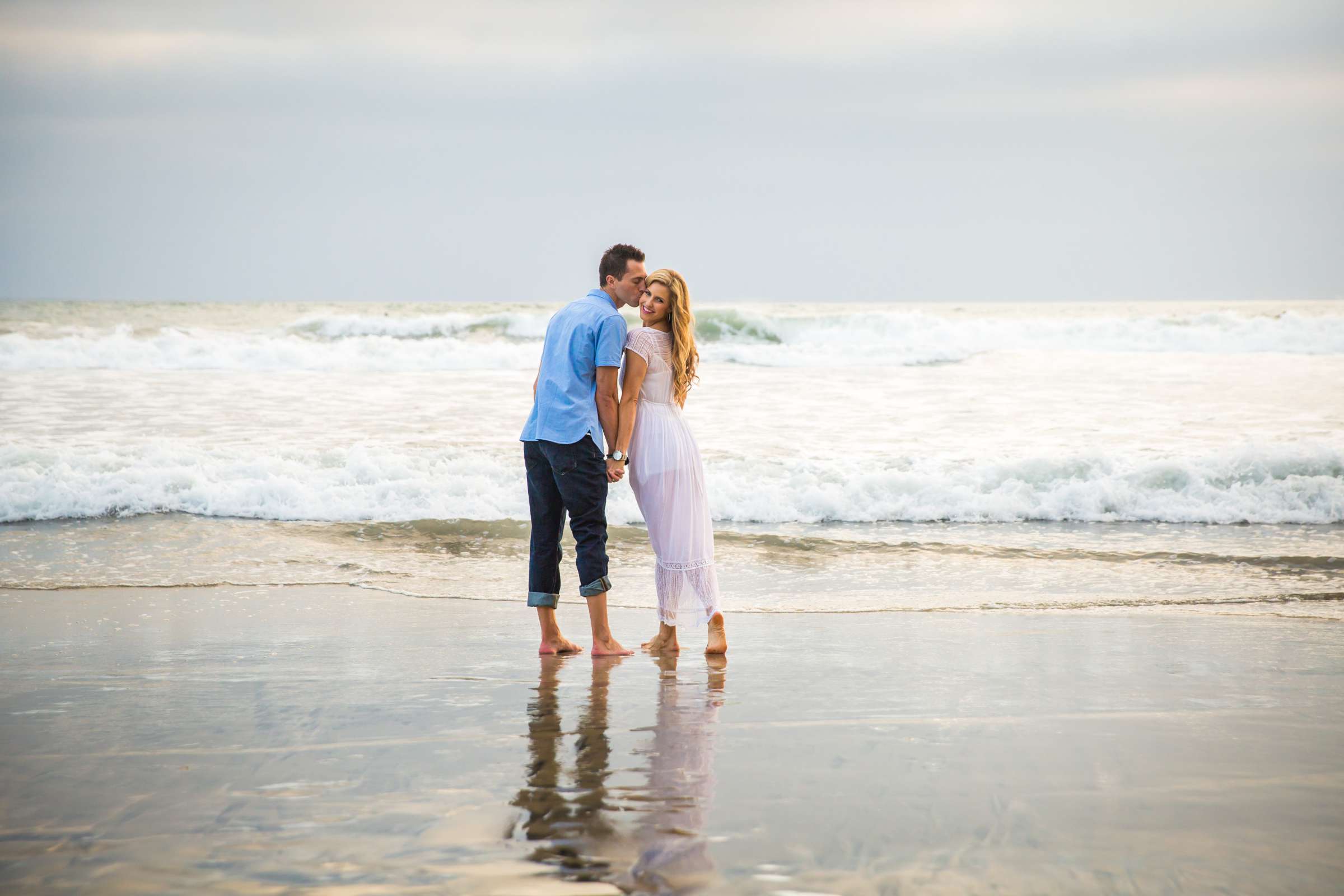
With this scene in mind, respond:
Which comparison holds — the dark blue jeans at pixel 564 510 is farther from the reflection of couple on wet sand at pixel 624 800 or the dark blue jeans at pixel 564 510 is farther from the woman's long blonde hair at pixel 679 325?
the reflection of couple on wet sand at pixel 624 800

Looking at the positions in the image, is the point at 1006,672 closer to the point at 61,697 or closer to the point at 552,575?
the point at 552,575

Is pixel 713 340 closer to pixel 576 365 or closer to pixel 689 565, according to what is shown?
pixel 689 565

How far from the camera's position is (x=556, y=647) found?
502 cm

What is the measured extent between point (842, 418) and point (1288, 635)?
986 centimetres

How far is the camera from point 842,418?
15109mm

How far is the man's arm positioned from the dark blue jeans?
→ 98 millimetres

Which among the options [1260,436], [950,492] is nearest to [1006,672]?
[950,492]

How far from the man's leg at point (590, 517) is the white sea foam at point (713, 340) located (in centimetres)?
1994

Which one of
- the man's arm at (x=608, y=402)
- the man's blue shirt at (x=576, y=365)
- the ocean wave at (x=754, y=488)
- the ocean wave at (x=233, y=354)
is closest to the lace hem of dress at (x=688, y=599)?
the man's arm at (x=608, y=402)

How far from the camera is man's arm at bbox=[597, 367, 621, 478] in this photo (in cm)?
487

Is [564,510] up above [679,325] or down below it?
below

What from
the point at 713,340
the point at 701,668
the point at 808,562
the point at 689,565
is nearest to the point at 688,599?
the point at 689,565

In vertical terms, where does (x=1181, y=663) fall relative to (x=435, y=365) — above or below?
below

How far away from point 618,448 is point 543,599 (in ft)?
2.68
